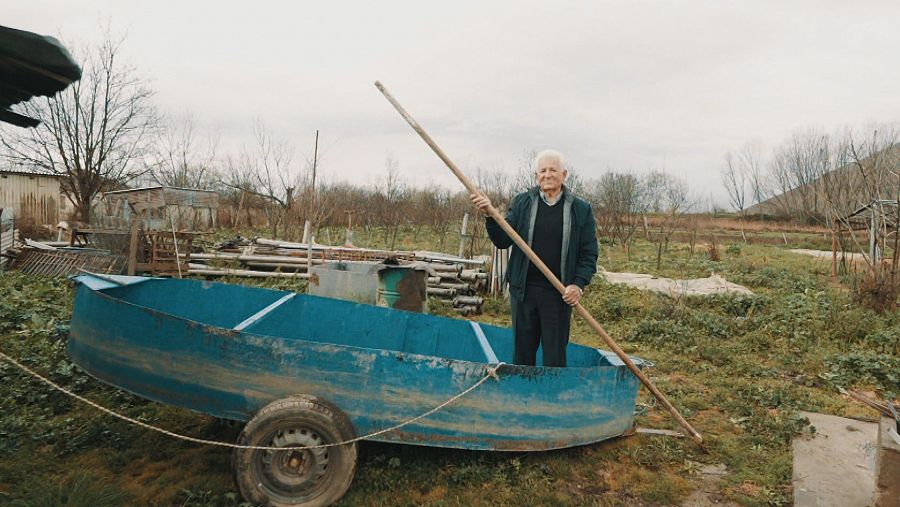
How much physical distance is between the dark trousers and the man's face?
665 millimetres

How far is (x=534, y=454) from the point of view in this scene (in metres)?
3.62

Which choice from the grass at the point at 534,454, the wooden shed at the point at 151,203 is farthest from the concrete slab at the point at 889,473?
the wooden shed at the point at 151,203

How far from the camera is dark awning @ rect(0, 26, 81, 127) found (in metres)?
2.38

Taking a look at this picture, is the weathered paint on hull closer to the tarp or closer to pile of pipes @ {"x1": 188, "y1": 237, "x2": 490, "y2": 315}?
pile of pipes @ {"x1": 188, "y1": 237, "x2": 490, "y2": 315}

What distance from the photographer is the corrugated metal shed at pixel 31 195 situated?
2062 cm

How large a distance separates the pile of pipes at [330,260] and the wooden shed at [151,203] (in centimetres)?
189

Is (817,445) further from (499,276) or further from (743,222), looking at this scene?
(743,222)

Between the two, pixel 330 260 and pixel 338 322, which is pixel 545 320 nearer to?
pixel 338 322

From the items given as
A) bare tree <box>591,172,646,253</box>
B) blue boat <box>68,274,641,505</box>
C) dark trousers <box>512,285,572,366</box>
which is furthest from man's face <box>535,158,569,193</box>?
bare tree <box>591,172,646,253</box>

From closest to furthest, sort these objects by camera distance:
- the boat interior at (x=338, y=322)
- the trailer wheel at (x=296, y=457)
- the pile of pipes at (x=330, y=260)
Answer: the trailer wheel at (x=296, y=457), the boat interior at (x=338, y=322), the pile of pipes at (x=330, y=260)

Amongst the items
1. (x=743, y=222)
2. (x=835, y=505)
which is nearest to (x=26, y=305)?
(x=835, y=505)

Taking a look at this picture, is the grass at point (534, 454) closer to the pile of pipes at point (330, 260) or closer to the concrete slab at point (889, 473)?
the concrete slab at point (889, 473)

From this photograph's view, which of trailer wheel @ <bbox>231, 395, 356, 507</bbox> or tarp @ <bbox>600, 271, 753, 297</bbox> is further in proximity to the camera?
tarp @ <bbox>600, 271, 753, 297</bbox>

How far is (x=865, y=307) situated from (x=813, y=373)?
349cm
